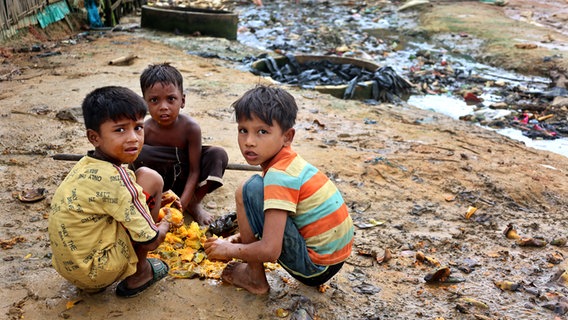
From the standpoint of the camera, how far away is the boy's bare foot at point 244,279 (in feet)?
8.61

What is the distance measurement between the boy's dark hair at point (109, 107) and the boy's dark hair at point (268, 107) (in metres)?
0.47

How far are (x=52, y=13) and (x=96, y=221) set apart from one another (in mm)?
9280

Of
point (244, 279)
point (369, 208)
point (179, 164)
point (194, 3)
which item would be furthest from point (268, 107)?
point (194, 3)

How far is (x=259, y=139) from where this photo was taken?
7.91 ft

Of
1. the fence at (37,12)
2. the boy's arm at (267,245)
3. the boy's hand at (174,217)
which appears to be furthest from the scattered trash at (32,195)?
the fence at (37,12)

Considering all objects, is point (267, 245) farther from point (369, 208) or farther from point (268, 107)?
point (369, 208)

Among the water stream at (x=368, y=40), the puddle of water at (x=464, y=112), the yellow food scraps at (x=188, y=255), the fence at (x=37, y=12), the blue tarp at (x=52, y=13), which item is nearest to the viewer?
the yellow food scraps at (x=188, y=255)

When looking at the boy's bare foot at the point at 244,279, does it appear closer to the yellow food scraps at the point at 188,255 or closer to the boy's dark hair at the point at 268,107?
the yellow food scraps at the point at 188,255

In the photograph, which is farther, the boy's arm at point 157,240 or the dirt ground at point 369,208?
the dirt ground at point 369,208

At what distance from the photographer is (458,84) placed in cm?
976

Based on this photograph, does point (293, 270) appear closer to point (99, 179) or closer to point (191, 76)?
point (99, 179)

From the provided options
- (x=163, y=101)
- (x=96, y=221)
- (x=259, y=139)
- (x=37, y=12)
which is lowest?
(x=37, y=12)

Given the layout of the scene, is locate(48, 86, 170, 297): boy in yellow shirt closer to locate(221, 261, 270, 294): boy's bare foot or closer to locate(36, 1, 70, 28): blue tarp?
locate(221, 261, 270, 294): boy's bare foot

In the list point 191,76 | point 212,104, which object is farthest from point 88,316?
point 191,76
